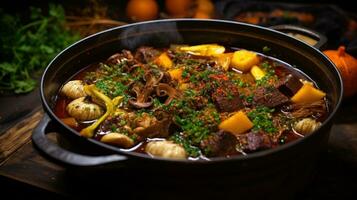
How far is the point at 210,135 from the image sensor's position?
2324mm

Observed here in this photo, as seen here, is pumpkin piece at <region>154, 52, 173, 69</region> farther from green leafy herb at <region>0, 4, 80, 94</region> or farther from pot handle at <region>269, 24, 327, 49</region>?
green leafy herb at <region>0, 4, 80, 94</region>

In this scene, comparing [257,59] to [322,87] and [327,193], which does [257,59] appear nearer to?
[322,87]

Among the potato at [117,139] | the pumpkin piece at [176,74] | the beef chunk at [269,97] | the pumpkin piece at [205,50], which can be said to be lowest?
the potato at [117,139]

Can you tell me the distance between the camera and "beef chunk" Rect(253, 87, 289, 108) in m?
2.65

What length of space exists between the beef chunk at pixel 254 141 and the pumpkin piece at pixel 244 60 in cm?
91

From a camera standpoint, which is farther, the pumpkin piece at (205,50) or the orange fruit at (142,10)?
the orange fruit at (142,10)

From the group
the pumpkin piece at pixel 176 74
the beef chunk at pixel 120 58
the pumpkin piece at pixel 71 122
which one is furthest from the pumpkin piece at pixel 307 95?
the pumpkin piece at pixel 71 122

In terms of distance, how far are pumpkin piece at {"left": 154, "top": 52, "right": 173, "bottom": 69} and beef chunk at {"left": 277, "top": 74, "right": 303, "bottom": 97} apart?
2.74ft

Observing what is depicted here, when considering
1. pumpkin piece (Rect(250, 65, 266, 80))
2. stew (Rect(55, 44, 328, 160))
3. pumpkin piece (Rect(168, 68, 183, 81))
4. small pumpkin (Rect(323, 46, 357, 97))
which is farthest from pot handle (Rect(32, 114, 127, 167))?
small pumpkin (Rect(323, 46, 357, 97))

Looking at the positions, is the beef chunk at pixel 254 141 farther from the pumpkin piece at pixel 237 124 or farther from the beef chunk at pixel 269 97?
the beef chunk at pixel 269 97

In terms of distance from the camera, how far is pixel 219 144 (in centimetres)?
224

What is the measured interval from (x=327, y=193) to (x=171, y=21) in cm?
169

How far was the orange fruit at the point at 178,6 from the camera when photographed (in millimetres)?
5160

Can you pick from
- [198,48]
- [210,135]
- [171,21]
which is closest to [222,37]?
[198,48]
